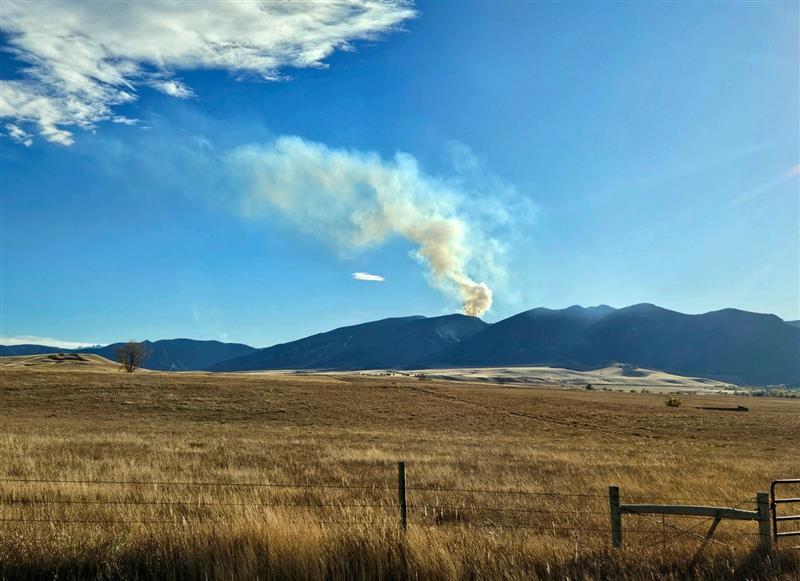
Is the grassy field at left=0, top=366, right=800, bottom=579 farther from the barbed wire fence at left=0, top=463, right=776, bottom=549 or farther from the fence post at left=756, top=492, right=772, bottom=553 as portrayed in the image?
the fence post at left=756, top=492, right=772, bottom=553

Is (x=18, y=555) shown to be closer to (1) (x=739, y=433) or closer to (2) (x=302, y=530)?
(2) (x=302, y=530)

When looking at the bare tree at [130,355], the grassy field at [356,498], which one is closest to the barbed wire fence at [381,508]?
the grassy field at [356,498]

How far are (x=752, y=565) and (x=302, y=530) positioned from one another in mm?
6304

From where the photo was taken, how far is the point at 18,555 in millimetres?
7887

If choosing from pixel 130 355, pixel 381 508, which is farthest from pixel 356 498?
pixel 130 355

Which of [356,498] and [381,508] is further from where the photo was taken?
[356,498]

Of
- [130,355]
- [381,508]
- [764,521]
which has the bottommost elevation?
[381,508]

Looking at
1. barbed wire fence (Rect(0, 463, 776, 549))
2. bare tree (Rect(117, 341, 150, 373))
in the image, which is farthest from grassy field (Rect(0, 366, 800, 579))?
bare tree (Rect(117, 341, 150, 373))

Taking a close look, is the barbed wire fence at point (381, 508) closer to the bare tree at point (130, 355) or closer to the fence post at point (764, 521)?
the fence post at point (764, 521)

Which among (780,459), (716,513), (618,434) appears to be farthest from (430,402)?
(716,513)

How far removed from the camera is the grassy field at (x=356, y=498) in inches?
307

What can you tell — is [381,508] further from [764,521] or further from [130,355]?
[130,355]

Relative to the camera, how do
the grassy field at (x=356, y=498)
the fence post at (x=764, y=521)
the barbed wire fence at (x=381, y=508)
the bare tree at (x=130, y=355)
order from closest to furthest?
the grassy field at (x=356, y=498), the fence post at (x=764, y=521), the barbed wire fence at (x=381, y=508), the bare tree at (x=130, y=355)

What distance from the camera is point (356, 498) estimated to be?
14.1 m
